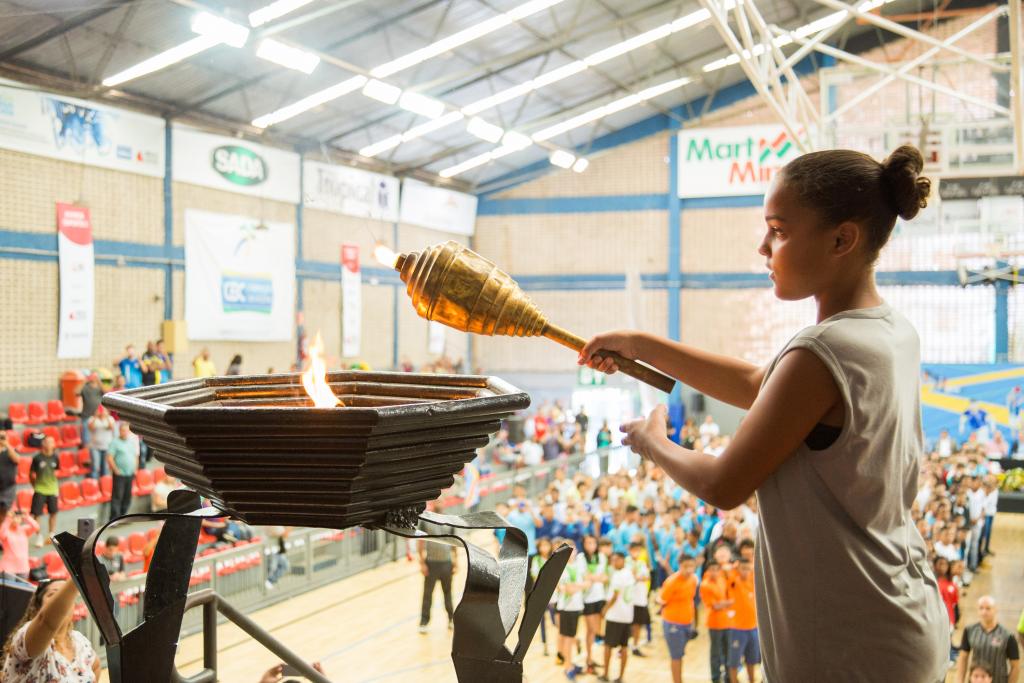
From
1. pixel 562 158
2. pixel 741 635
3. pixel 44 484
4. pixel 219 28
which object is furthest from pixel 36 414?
pixel 562 158

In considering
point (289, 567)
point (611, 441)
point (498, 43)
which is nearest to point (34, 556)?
point (289, 567)

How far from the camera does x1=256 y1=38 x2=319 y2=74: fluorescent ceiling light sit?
33.8 feet

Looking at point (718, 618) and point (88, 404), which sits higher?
point (88, 404)

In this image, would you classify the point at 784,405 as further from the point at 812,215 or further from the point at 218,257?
the point at 218,257

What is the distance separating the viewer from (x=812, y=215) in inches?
46.7

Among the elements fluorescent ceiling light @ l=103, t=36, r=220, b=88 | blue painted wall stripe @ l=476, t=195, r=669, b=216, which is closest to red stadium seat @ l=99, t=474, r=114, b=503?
fluorescent ceiling light @ l=103, t=36, r=220, b=88

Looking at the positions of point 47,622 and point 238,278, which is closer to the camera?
point 47,622

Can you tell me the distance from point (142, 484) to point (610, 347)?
9.55 metres

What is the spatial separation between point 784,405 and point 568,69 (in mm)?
15151

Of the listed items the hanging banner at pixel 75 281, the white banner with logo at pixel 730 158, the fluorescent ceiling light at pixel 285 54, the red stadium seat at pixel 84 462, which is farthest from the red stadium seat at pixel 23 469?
the white banner with logo at pixel 730 158

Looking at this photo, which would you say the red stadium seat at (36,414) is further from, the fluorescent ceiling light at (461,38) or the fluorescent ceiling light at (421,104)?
the fluorescent ceiling light at (421,104)

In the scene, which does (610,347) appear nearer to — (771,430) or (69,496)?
(771,430)

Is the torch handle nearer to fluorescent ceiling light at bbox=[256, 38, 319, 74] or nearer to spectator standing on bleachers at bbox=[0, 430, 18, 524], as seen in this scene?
spectator standing on bleachers at bbox=[0, 430, 18, 524]

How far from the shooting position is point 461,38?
12758 millimetres
